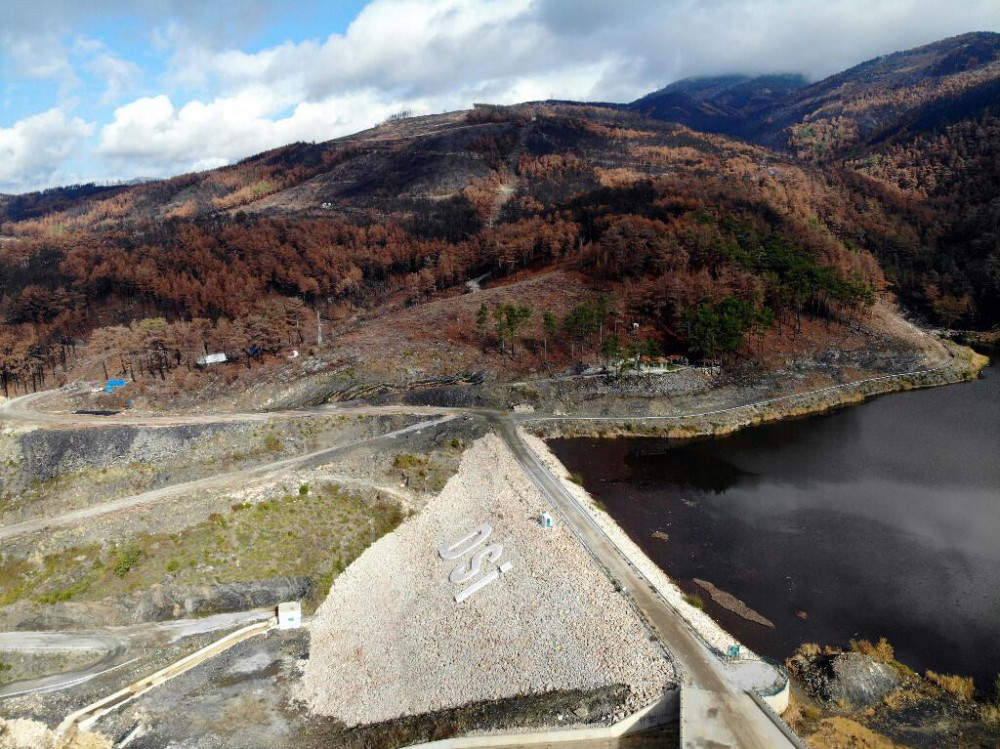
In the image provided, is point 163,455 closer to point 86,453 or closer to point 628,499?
point 86,453

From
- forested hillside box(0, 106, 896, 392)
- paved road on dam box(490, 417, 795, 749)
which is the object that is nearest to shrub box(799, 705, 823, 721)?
paved road on dam box(490, 417, 795, 749)

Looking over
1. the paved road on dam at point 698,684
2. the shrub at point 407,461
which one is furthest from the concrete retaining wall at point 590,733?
the shrub at point 407,461

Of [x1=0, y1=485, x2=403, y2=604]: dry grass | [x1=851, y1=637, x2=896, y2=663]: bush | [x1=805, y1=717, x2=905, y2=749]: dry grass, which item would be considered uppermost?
[x1=0, y1=485, x2=403, y2=604]: dry grass

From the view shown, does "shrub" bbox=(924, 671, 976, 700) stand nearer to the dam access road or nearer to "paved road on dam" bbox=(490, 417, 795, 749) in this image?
the dam access road

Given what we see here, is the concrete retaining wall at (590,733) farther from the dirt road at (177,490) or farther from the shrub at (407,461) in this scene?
the dirt road at (177,490)

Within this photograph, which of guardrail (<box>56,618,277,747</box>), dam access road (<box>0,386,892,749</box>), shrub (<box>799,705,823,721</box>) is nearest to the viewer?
dam access road (<box>0,386,892,749</box>)

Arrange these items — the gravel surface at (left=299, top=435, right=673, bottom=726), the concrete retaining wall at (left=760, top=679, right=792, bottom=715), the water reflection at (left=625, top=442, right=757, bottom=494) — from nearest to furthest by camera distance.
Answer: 1. the concrete retaining wall at (left=760, top=679, right=792, bottom=715)
2. the gravel surface at (left=299, top=435, right=673, bottom=726)
3. the water reflection at (left=625, top=442, right=757, bottom=494)

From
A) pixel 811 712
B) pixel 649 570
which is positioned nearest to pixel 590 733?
pixel 811 712
